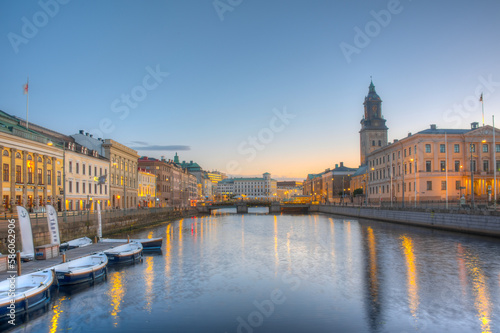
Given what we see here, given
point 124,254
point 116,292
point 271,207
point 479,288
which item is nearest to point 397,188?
point 271,207

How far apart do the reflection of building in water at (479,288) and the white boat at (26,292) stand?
1944 centimetres

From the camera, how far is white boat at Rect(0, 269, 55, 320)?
1686 centimetres

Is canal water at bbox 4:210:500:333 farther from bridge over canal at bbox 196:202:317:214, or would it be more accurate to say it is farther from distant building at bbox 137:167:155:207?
bridge over canal at bbox 196:202:317:214

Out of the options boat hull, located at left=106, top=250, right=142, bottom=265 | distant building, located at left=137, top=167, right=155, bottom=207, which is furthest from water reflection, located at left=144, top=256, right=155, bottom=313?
distant building, located at left=137, top=167, right=155, bottom=207

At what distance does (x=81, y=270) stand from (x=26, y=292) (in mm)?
5224

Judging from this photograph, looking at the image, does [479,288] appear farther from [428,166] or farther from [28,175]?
[428,166]

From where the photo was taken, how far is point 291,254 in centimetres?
3594

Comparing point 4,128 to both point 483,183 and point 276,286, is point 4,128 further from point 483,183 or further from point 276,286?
point 483,183

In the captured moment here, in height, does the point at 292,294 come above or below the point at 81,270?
below

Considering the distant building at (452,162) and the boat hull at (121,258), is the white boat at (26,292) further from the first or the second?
the distant building at (452,162)

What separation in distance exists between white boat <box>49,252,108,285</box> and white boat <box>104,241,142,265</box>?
344 cm

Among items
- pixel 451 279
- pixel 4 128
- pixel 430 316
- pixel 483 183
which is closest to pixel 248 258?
pixel 451 279

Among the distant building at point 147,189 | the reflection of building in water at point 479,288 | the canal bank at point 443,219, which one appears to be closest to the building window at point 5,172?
the reflection of building in water at point 479,288

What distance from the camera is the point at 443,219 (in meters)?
50.6
